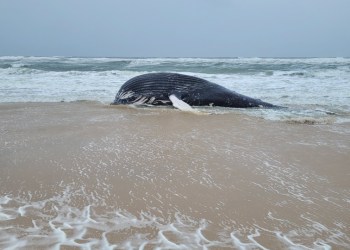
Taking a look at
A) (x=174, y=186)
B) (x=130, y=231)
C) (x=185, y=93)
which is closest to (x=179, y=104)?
(x=185, y=93)

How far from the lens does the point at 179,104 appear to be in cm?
685

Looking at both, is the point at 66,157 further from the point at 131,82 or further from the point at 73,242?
the point at 131,82

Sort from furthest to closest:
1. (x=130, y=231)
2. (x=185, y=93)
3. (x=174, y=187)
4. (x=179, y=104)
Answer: (x=185, y=93)
(x=179, y=104)
(x=174, y=187)
(x=130, y=231)

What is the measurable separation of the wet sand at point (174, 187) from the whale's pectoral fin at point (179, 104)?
157 cm

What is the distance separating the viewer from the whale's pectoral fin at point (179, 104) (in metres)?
6.64

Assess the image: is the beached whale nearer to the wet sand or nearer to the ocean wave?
the wet sand

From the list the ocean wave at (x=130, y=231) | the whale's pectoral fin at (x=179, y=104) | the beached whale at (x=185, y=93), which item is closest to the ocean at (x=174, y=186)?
the ocean wave at (x=130, y=231)

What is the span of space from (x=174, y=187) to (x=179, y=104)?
424 cm

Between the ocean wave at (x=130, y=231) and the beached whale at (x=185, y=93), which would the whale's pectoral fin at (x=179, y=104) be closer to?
the beached whale at (x=185, y=93)

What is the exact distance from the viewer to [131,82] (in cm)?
777

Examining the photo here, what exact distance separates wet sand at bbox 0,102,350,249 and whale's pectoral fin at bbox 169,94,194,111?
5.16 feet

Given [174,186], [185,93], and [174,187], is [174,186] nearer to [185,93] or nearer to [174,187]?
[174,187]

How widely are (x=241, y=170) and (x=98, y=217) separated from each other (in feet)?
4.83

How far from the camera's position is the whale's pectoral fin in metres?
6.64
